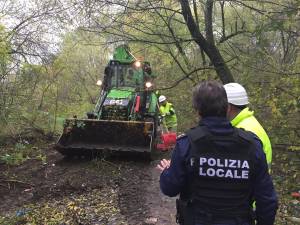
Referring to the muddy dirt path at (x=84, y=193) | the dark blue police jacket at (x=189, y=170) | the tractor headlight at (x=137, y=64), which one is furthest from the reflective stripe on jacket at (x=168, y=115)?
the dark blue police jacket at (x=189, y=170)

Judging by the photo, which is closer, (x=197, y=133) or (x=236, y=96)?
(x=197, y=133)

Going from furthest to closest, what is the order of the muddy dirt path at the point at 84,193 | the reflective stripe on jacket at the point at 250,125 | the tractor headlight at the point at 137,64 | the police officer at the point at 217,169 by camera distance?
1. the tractor headlight at the point at 137,64
2. the muddy dirt path at the point at 84,193
3. the reflective stripe on jacket at the point at 250,125
4. the police officer at the point at 217,169

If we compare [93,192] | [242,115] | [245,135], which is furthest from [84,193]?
[245,135]

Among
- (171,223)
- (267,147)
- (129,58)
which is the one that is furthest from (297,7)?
(129,58)

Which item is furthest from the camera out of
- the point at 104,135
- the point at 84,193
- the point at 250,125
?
the point at 104,135

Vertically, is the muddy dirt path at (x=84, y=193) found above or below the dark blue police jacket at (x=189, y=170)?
below

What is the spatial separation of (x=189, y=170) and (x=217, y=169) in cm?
17

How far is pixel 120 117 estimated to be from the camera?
33.9 ft

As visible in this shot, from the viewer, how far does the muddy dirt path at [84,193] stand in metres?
6.00

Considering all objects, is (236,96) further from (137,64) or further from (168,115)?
(168,115)

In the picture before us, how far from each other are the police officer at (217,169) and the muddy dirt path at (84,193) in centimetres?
311

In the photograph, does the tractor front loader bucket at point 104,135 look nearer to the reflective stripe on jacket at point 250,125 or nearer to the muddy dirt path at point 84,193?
the muddy dirt path at point 84,193

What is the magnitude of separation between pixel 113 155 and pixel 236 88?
252 inches

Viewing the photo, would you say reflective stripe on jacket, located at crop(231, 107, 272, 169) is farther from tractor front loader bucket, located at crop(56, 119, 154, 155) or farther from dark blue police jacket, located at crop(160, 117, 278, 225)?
tractor front loader bucket, located at crop(56, 119, 154, 155)
